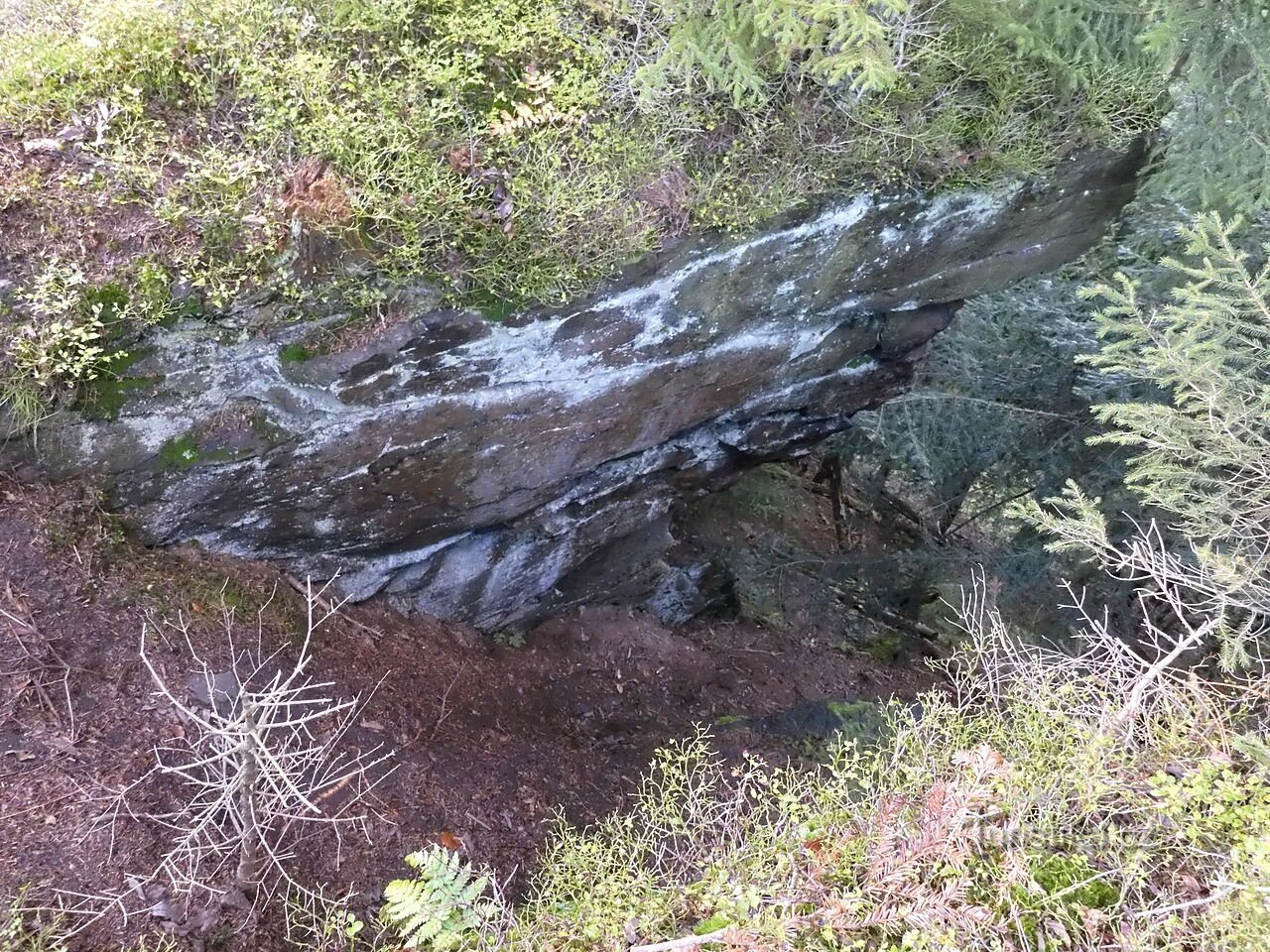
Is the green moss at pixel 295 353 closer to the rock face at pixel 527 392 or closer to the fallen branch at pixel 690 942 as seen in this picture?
the rock face at pixel 527 392

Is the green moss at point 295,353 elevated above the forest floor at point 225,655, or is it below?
above

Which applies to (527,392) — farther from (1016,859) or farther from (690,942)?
(1016,859)

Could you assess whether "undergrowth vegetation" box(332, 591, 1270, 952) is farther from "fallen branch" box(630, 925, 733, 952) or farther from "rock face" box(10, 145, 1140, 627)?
"rock face" box(10, 145, 1140, 627)

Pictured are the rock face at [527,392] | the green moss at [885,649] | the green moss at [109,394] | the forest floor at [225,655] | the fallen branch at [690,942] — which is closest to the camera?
the fallen branch at [690,942]

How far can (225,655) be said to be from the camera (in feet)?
14.4

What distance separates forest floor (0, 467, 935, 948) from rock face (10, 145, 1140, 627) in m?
0.34

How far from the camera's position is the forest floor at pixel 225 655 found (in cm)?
353

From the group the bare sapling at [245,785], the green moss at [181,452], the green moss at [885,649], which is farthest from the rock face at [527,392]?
the green moss at [885,649]

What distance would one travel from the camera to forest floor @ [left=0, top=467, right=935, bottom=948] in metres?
3.53

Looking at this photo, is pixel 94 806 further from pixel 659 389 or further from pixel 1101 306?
pixel 1101 306

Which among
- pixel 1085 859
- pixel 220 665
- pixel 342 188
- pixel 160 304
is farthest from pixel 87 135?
pixel 1085 859

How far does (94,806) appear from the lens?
140 inches

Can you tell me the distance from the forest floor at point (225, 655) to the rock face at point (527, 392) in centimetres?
34

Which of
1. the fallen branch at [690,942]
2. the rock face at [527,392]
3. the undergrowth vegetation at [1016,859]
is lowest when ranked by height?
the undergrowth vegetation at [1016,859]
